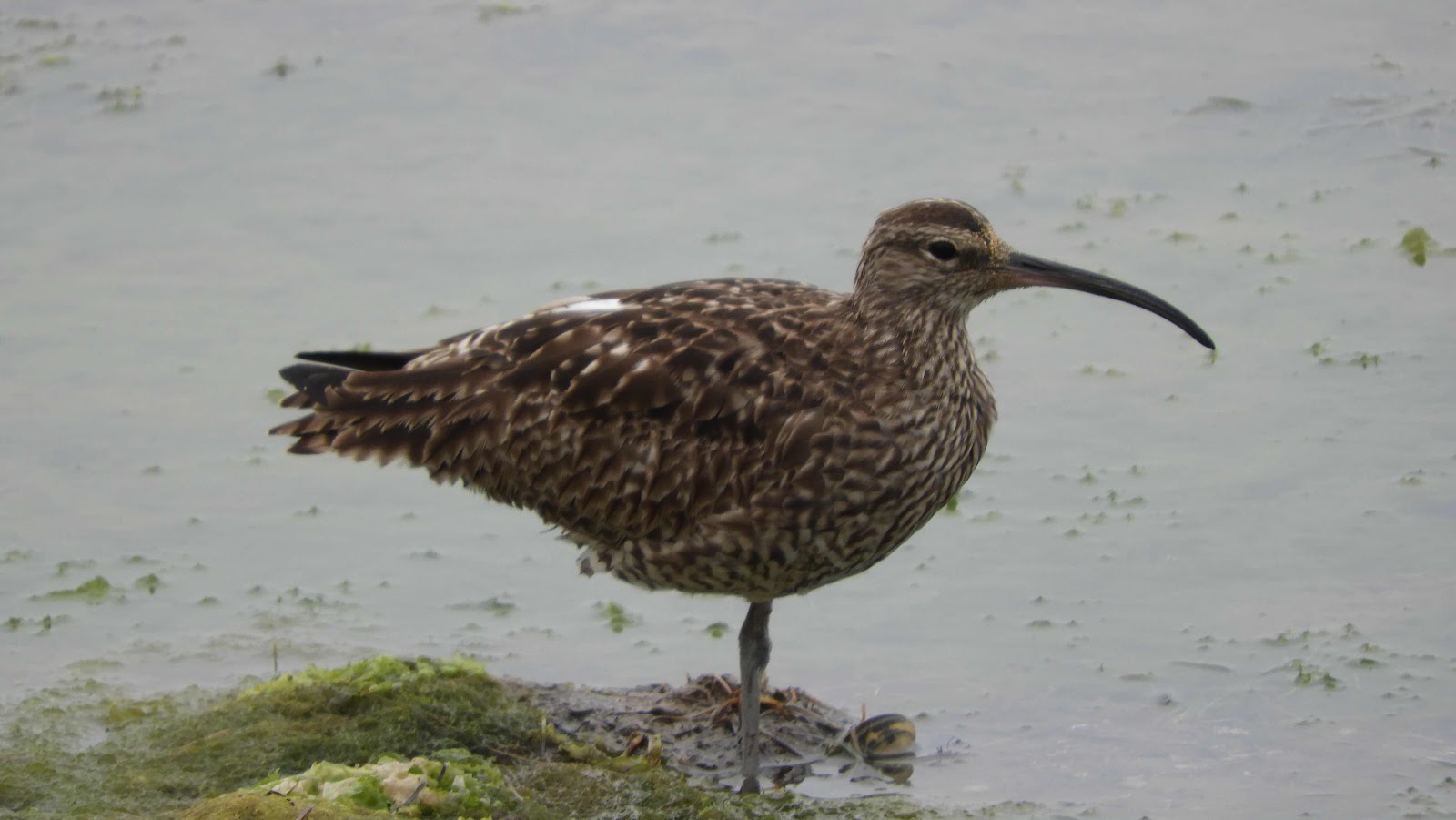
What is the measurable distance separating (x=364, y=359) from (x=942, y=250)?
2.13 metres

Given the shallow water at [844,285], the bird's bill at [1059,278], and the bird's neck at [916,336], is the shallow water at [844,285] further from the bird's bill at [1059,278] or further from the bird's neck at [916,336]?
the bird's bill at [1059,278]

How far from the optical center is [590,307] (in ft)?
23.5

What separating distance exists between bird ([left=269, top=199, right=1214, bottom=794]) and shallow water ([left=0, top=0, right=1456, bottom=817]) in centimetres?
94

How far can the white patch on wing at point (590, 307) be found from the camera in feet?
23.4

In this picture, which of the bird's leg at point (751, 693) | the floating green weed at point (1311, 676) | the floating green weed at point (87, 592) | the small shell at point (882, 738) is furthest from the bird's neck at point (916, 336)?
the floating green weed at point (87, 592)

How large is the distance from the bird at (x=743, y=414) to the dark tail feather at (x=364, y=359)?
15 cm

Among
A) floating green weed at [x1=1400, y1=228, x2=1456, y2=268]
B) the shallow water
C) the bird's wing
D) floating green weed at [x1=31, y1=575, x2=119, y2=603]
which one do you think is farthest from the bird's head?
floating green weed at [x1=1400, y1=228, x2=1456, y2=268]

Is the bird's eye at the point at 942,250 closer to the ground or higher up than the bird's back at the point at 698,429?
higher up

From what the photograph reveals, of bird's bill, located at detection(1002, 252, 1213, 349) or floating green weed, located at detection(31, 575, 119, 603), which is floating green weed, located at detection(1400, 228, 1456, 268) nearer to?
bird's bill, located at detection(1002, 252, 1213, 349)

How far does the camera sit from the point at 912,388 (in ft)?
22.4

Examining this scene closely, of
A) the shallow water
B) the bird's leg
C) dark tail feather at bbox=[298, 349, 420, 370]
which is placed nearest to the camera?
the bird's leg

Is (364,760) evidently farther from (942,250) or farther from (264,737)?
(942,250)

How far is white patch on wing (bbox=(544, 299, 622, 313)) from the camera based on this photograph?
23.4 feet

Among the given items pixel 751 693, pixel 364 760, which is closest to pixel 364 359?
pixel 364 760
